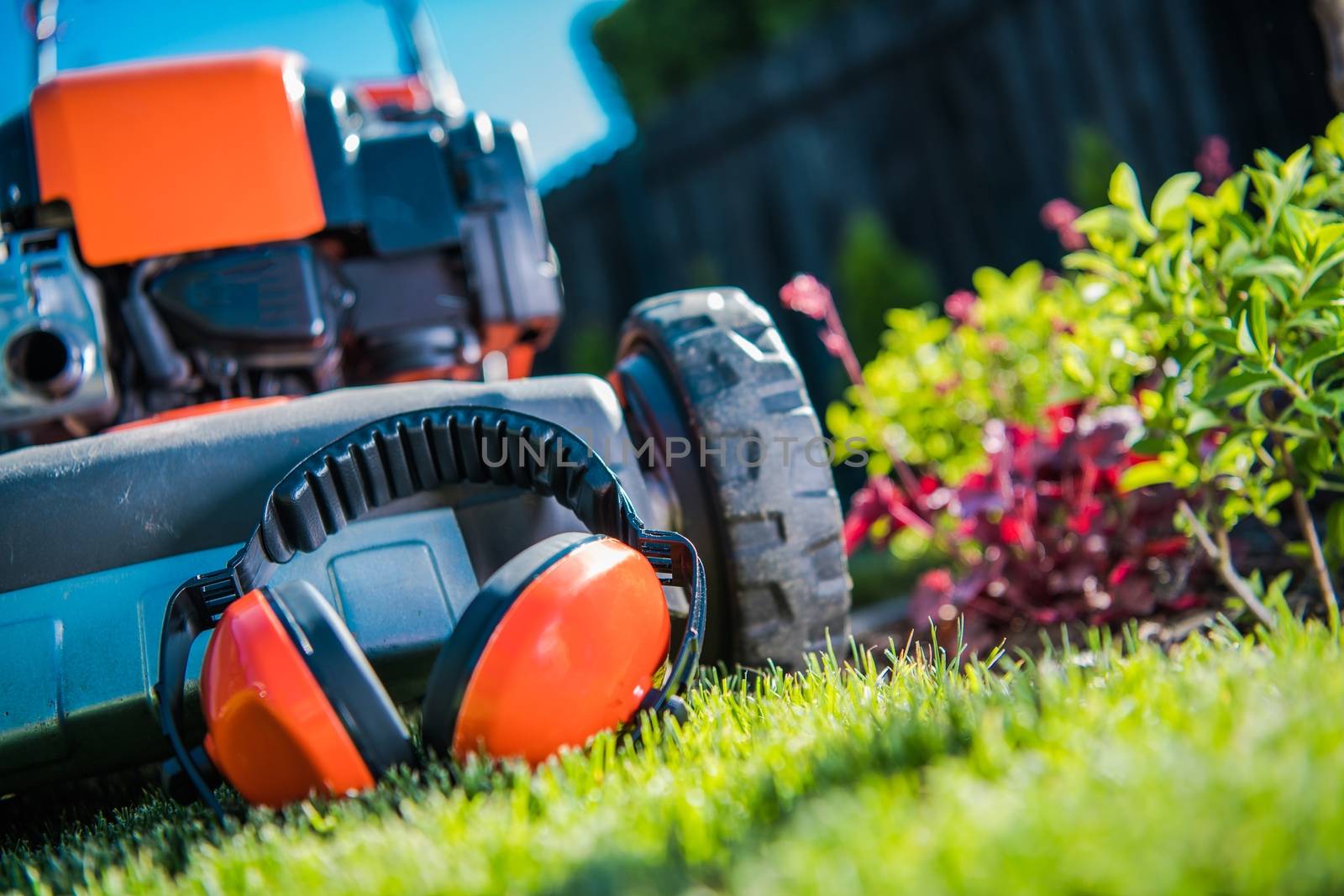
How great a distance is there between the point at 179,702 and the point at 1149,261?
1.44 m

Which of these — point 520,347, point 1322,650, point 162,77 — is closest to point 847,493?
point 520,347

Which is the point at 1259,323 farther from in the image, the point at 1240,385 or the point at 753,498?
the point at 753,498

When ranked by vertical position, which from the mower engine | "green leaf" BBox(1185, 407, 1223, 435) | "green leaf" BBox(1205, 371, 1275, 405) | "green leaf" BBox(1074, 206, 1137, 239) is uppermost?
the mower engine

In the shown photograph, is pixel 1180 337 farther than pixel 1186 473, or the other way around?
pixel 1186 473

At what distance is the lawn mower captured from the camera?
1396 mm

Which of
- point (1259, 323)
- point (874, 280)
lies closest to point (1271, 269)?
point (1259, 323)

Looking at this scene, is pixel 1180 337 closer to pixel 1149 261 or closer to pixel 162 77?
pixel 1149 261

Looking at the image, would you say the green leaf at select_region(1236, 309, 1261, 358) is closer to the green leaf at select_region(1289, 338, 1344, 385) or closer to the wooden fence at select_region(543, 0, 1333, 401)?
the green leaf at select_region(1289, 338, 1344, 385)

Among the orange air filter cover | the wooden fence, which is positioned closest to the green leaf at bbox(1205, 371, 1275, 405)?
the orange air filter cover

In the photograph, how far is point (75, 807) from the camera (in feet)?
5.52

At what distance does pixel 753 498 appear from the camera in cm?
153

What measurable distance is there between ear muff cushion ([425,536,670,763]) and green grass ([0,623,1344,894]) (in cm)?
4

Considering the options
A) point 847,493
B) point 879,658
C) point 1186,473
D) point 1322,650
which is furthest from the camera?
point 847,493

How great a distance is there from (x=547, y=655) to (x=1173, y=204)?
124 cm
